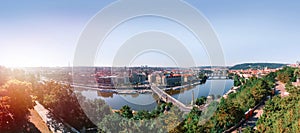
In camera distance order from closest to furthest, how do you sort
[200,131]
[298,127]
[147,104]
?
[298,127] < [200,131] < [147,104]

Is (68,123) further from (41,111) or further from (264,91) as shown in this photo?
(264,91)

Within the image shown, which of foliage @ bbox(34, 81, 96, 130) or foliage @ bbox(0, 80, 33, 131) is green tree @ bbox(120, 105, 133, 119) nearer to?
foliage @ bbox(34, 81, 96, 130)

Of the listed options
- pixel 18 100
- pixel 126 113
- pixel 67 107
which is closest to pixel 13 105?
pixel 18 100

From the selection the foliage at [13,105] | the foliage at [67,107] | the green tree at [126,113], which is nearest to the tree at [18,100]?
the foliage at [13,105]

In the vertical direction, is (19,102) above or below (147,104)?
above

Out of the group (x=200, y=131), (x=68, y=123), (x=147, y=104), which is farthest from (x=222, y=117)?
(x=147, y=104)

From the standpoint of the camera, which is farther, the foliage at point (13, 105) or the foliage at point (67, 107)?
the foliage at point (67, 107)

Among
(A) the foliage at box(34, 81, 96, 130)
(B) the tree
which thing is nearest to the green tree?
(A) the foliage at box(34, 81, 96, 130)

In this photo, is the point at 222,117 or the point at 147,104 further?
the point at 147,104

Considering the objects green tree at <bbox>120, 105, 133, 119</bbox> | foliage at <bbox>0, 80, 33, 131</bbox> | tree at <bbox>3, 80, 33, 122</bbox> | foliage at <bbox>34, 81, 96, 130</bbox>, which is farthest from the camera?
green tree at <bbox>120, 105, 133, 119</bbox>

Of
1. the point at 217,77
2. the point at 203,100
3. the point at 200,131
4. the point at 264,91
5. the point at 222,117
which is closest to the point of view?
the point at 200,131

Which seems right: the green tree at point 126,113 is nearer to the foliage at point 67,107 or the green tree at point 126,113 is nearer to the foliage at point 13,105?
the foliage at point 67,107
